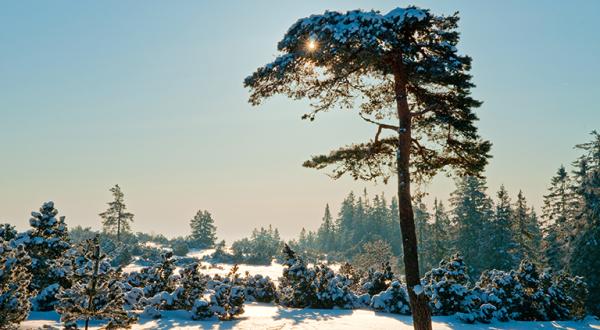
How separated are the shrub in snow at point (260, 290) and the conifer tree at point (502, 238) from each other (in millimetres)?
29648

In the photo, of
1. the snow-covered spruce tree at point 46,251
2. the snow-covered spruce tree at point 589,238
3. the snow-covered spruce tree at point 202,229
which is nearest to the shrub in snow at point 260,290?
the snow-covered spruce tree at point 46,251

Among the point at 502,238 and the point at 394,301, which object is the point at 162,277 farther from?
the point at 502,238

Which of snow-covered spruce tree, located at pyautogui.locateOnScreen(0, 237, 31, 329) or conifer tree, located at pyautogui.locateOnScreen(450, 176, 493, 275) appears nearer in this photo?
snow-covered spruce tree, located at pyautogui.locateOnScreen(0, 237, 31, 329)

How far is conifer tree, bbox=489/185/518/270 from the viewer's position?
4153 centimetres

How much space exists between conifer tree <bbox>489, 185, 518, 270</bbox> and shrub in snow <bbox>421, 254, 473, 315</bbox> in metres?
25.9

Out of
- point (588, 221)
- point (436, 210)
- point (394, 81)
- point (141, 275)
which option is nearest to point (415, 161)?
point (394, 81)

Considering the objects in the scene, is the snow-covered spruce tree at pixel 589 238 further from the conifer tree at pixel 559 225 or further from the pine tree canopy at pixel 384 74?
the pine tree canopy at pixel 384 74

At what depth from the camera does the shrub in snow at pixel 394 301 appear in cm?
1902

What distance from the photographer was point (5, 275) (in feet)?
30.6

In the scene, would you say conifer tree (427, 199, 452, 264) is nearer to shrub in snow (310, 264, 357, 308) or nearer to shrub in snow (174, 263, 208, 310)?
shrub in snow (310, 264, 357, 308)

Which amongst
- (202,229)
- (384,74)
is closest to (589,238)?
(384,74)

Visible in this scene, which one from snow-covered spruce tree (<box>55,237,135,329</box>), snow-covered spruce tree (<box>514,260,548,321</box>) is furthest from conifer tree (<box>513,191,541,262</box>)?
snow-covered spruce tree (<box>55,237,135,329</box>)

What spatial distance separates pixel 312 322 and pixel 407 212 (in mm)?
8110

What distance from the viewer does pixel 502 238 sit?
4216cm
